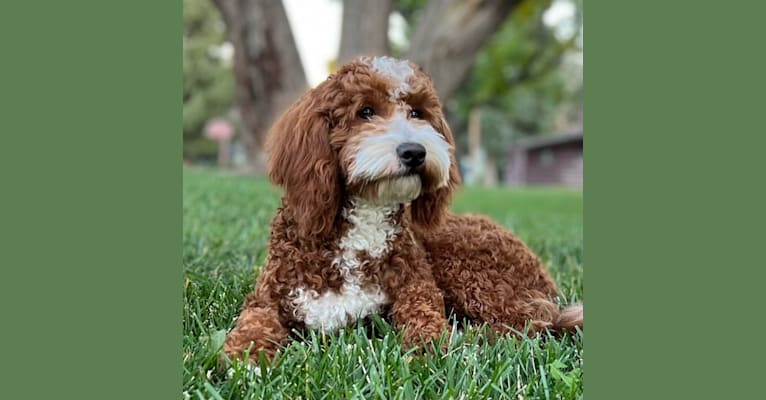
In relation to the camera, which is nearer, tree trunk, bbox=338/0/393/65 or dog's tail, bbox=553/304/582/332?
dog's tail, bbox=553/304/582/332

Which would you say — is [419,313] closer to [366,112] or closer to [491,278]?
[491,278]

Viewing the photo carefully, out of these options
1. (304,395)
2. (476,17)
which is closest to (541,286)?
(304,395)

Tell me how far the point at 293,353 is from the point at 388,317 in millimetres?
403

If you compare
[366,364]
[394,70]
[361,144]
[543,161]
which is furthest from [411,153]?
[543,161]

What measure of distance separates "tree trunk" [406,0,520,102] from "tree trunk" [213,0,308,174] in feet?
4.75

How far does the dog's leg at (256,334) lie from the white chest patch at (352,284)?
92 millimetres

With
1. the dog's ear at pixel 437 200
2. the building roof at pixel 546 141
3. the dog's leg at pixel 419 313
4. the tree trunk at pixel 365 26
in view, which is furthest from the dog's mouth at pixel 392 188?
the building roof at pixel 546 141

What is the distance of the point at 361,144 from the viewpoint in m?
1.97

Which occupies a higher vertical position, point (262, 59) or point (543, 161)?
point (262, 59)

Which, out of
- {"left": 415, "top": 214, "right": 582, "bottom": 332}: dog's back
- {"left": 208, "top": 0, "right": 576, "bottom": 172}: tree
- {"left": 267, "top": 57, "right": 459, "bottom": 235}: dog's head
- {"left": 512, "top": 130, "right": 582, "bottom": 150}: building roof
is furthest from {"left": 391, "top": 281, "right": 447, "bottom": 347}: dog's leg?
{"left": 512, "top": 130, "right": 582, "bottom": 150}: building roof

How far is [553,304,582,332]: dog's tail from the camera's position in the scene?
225cm

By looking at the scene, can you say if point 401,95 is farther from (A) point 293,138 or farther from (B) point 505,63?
(B) point 505,63

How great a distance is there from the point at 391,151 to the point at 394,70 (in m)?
0.33

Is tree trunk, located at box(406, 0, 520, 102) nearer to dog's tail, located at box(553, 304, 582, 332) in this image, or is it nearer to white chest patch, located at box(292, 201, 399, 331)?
dog's tail, located at box(553, 304, 582, 332)
